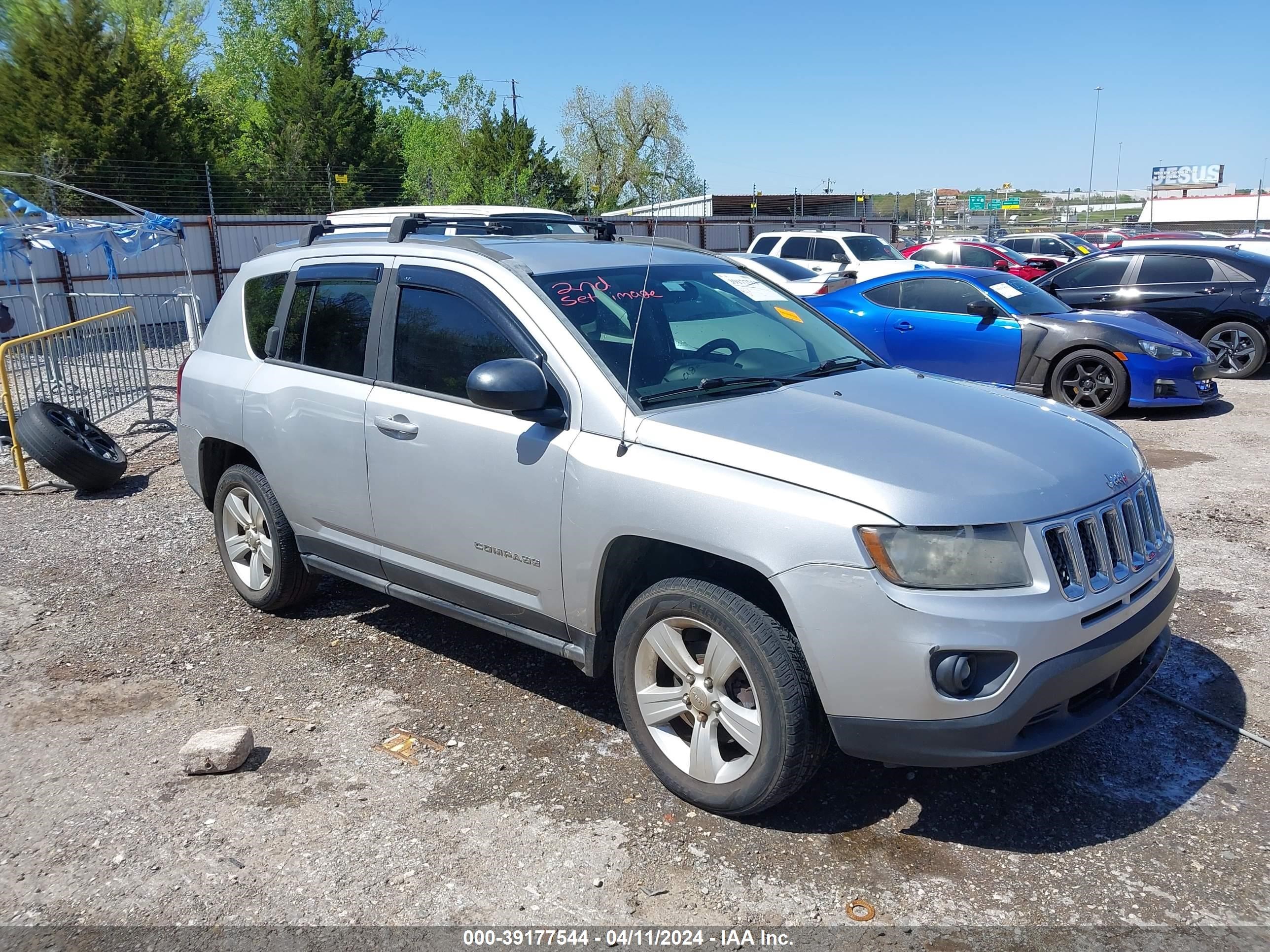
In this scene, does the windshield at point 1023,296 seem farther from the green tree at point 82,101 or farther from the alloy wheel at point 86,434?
the green tree at point 82,101

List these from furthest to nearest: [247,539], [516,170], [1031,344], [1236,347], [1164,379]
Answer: [516,170]
[1236,347]
[1031,344]
[1164,379]
[247,539]

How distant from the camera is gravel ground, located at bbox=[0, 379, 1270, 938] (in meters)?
3.04

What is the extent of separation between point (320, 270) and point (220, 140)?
113 feet

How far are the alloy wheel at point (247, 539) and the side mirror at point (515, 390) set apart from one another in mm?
2080

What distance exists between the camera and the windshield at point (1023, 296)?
10.6 metres

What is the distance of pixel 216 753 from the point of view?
12.5 ft

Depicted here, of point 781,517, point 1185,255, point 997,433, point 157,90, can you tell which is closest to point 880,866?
point 781,517

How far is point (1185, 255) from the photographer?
1258cm

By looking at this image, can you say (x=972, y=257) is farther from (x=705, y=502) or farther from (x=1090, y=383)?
(x=705, y=502)

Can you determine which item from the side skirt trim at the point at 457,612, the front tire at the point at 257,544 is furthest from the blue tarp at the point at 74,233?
the side skirt trim at the point at 457,612

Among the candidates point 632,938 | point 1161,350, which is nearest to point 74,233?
point 1161,350

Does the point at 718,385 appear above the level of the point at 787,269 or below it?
above

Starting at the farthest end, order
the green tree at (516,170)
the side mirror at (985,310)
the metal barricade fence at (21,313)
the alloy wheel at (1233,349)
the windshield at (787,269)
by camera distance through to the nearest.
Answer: the green tree at (516,170) → the metal barricade fence at (21,313) → the windshield at (787,269) → the alloy wheel at (1233,349) → the side mirror at (985,310)

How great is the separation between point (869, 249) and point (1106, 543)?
17500mm
